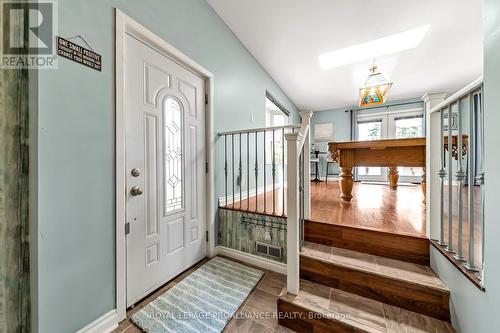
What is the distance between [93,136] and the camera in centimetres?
112

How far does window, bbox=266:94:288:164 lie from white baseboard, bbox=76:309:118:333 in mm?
3112

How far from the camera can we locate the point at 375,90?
2.68 meters

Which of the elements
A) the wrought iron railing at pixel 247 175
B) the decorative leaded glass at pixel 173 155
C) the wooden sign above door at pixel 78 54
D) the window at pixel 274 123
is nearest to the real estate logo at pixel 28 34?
the wooden sign above door at pixel 78 54

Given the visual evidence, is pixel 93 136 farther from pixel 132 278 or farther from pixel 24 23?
pixel 132 278

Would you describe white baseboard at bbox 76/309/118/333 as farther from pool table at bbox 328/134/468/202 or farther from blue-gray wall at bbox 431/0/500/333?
pool table at bbox 328/134/468/202

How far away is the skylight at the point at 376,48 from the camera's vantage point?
246cm

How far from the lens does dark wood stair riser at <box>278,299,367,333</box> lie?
3.54ft

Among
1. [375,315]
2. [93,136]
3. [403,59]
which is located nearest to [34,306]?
[93,136]

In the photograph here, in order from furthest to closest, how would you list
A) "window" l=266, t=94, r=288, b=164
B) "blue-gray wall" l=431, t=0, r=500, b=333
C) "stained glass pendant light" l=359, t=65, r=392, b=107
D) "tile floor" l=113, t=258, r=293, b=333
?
"window" l=266, t=94, r=288, b=164
"stained glass pendant light" l=359, t=65, r=392, b=107
"tile floor" l=113, t=258, r=293, b=333
"blue-gray wall" l=431, t=0, r=500, b=333

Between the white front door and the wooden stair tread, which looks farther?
the white front door

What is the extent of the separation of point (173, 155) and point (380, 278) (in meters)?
1.88

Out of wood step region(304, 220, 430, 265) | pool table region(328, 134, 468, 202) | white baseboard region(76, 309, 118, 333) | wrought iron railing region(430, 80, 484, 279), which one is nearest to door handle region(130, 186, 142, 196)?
white baseboard region(76, 309, 118, 333)

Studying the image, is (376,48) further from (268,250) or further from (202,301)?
(202,301)

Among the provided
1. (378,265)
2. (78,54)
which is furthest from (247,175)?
(78,54)
